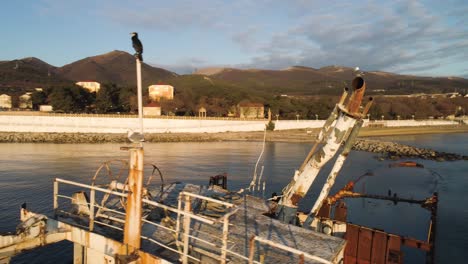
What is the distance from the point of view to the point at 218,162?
47.9m

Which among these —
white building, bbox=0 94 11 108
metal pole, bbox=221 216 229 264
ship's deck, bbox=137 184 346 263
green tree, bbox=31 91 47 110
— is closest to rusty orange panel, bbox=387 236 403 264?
ship's deck, bbox=137 184 346 263

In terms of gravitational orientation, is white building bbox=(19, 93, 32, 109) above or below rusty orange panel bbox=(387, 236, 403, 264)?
above

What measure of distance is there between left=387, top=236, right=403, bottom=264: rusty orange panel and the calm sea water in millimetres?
6990

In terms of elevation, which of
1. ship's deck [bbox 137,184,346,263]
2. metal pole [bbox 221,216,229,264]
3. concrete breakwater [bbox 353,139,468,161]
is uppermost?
metal pole [bbox 221,216,229,264]

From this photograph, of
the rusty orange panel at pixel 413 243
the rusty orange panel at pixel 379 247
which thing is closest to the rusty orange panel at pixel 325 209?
the rusty orange panel at pixel 379 247

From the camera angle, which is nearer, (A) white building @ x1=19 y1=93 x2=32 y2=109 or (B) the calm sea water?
(B) the calm sea water

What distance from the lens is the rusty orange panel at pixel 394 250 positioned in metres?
11.4

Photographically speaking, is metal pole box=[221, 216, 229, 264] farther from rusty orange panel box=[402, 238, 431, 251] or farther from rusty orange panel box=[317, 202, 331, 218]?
rusty orange panel box=[317, 202, 331, 218]

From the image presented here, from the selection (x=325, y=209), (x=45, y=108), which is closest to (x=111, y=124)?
(x=45, y=108)

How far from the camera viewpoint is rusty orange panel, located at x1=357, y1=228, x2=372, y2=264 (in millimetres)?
11852

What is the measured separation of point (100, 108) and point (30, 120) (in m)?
19.8

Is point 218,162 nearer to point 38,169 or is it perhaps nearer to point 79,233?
point 38,169

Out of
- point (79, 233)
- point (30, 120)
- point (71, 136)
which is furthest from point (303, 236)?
point (30, 120)

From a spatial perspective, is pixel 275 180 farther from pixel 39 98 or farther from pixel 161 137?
pixel 39 98
